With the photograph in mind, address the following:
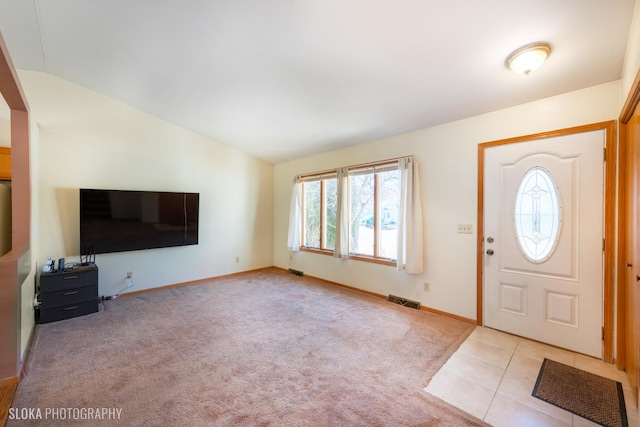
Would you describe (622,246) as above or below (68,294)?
above

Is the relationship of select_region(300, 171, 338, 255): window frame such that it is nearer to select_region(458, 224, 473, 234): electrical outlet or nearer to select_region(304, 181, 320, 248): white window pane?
select_region(304, 181, 320, 248): white window pane

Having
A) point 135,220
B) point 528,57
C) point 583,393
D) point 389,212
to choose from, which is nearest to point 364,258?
point 389,212

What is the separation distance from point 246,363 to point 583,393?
2.57 m

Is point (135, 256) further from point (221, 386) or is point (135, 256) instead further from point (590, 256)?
point (590, 256)

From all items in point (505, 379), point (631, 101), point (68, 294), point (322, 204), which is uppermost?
point (631, 101)

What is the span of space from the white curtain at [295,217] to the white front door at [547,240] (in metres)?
3.23

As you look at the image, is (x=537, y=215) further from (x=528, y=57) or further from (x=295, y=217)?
(x=295, y=217)

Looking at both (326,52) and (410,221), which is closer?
(326,52)

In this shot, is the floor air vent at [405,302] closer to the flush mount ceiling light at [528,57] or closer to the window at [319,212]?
the window at [319,212]

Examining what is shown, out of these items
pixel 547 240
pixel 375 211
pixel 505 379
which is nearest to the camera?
pixel 505 379

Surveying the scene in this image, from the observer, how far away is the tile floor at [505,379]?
5.54 ft

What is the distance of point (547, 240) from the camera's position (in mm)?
2576

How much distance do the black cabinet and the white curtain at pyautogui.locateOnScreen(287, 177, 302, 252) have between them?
301cm

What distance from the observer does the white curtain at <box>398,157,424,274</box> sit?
3.36m
